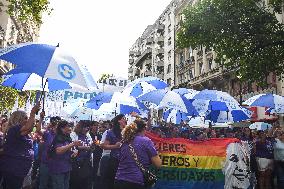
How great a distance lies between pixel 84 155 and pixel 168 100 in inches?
168

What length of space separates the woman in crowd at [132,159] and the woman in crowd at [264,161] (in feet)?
17.6

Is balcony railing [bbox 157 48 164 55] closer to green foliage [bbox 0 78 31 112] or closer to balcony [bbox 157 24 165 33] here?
balcony [bbox 157 24 165 33]

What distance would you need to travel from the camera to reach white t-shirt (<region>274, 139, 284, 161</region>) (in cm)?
1017

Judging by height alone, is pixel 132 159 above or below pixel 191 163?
above

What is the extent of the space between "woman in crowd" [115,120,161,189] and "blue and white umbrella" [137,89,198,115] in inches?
234

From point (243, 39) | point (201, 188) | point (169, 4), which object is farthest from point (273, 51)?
point (169, 4)

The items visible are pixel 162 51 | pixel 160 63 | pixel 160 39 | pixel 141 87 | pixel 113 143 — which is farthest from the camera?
pixel 160 39

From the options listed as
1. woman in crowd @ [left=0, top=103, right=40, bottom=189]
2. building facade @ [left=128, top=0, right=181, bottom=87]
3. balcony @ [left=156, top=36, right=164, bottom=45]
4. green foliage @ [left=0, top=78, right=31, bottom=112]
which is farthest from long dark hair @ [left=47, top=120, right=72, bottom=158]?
balcony @ [left=156, top=36, right=164, bottom=45]

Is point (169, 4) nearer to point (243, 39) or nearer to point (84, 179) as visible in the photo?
point (243, 39)

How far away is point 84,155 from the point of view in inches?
340

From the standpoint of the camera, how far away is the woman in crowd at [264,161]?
10164 millimetres

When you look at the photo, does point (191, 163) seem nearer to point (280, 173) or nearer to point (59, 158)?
point (280, 173)

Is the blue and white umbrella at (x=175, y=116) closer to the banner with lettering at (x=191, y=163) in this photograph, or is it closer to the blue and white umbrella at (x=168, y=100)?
the blue and white umbrella at (x=168, y=100)

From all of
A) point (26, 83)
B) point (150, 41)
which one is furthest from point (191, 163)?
point (150, 41)
